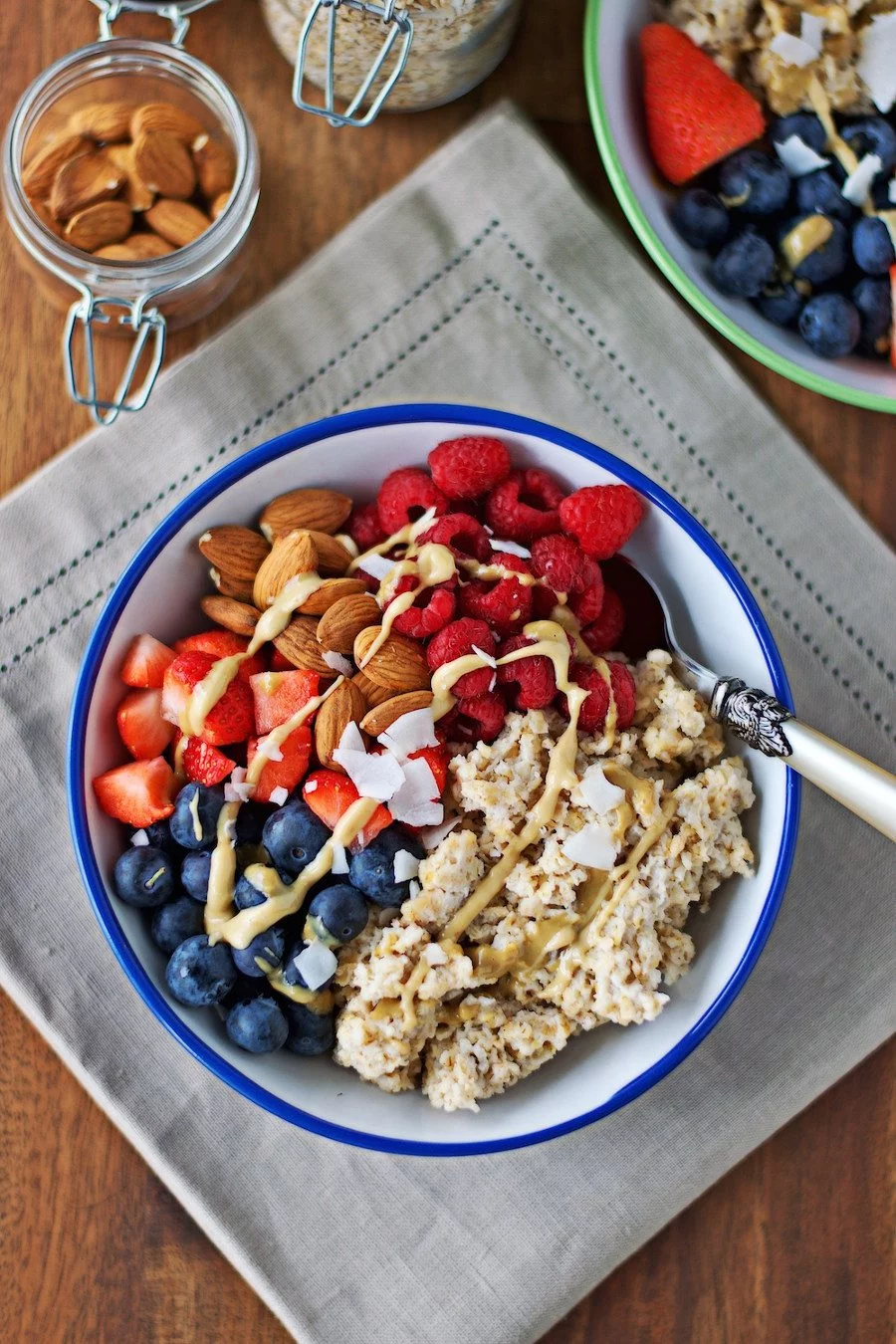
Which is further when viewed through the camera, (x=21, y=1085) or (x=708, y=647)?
(x=21, y=1085)

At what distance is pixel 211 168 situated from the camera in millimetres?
1263

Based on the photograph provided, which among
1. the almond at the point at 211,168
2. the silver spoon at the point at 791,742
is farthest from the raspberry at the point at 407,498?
the almond at the point at 211,168

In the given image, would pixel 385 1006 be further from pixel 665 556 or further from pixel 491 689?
pixel 665 556

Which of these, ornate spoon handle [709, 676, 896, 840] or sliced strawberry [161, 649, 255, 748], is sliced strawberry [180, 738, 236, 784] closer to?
sliced strawberry [161, 649, 255, 748]

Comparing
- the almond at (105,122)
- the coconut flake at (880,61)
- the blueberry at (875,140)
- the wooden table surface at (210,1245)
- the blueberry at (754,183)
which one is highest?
the coconut flake at (880,61)

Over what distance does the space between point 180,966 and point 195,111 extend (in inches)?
36.6

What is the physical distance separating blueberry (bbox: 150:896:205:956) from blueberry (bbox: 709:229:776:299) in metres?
0.86

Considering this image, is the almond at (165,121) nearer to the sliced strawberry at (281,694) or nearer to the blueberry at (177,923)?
the sliced strawberry at (281,694)

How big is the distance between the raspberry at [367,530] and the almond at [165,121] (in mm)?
490

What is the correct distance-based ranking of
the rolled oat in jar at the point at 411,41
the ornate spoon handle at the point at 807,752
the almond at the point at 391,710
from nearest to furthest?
1. the ornate spoon handle at the point at 807,752
2. the almond at the point at 391,710
3. the rolled oat in jar at the point at 411,41

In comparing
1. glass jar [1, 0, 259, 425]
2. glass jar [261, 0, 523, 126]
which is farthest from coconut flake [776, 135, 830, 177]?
glass jar [1, 0, 259, 425]

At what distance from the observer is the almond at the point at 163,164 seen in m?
1.24

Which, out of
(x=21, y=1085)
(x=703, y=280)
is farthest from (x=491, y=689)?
(x=21, y=1085)

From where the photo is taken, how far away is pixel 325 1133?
986 mm
